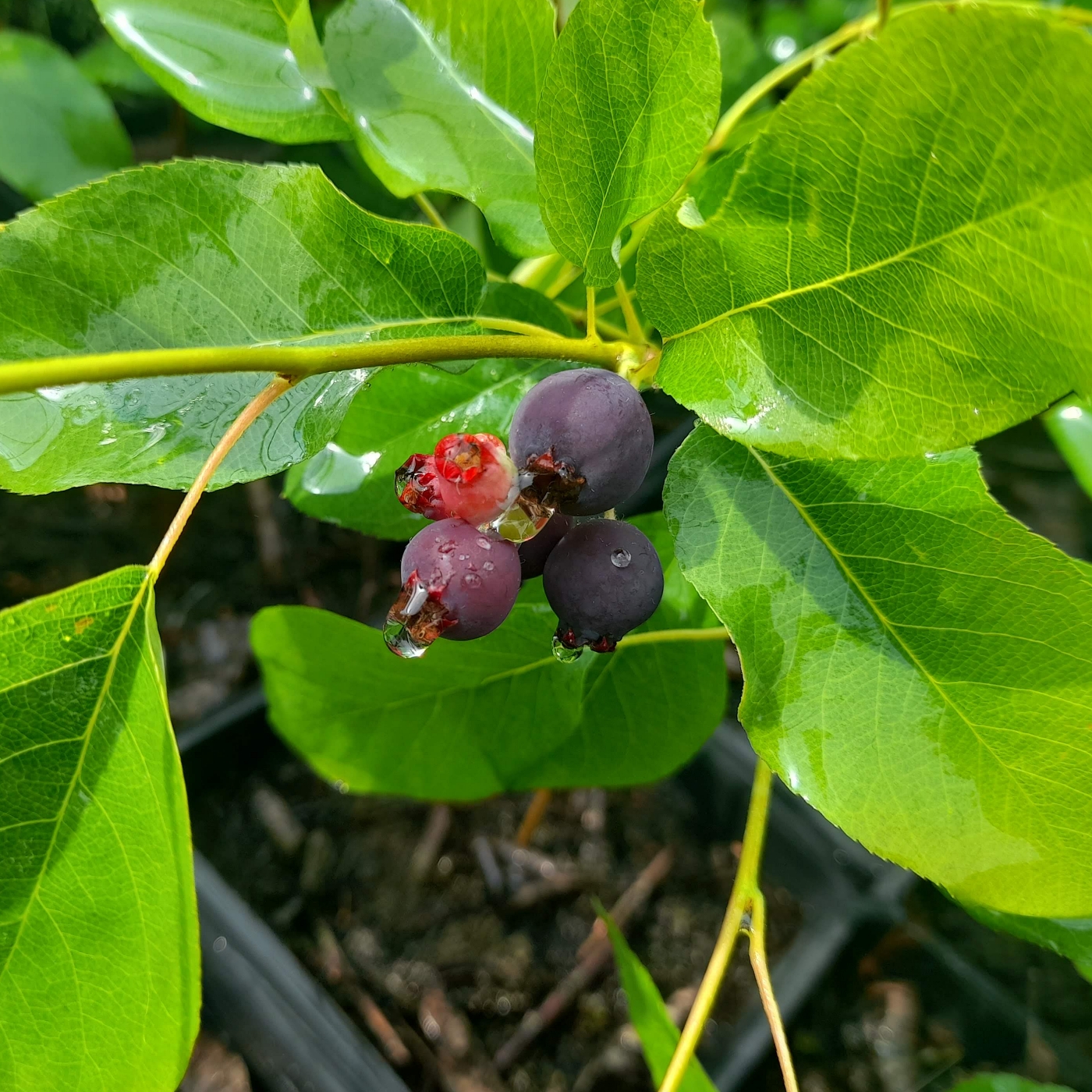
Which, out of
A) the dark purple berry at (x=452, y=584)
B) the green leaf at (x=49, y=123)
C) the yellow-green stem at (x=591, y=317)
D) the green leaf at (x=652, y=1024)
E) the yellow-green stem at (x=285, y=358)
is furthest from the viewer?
the green leaf at (x=49, y=123)

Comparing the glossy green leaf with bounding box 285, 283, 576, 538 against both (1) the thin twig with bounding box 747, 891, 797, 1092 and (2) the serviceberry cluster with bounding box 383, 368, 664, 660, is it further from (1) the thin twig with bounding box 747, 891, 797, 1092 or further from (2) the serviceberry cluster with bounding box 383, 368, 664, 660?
(1) the thin twig with bounding box 747, 891, 797, 1092

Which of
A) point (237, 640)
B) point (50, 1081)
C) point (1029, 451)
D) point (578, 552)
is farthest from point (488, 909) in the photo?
point (1029, 451)

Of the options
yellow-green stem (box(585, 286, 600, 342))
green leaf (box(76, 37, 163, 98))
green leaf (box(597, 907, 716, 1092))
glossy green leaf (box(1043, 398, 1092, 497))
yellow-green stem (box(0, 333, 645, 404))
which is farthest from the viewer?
green leaf (box(76, 37, 163, 98))

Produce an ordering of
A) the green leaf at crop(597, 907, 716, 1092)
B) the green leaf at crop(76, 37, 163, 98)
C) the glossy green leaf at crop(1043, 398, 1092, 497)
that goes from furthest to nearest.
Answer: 1. the green leaf at crop(76, 37, 163, 98)
2. the glossy green leaf at crop(1043, 398, 1092, 497)
3. the green leaf at crop(597, 907, 716, 1092)

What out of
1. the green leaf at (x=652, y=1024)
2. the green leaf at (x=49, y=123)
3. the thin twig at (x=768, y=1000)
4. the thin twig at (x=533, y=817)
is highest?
the green leaf at (x=49, y=123)

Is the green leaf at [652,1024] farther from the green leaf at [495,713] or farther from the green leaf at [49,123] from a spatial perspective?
the green leaf at [49,123]

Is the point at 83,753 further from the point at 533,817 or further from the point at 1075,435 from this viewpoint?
the point at 1075,435

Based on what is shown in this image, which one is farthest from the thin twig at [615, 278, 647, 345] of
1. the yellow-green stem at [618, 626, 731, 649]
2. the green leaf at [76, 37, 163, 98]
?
the green leaf at [76, 37, 163, 98]

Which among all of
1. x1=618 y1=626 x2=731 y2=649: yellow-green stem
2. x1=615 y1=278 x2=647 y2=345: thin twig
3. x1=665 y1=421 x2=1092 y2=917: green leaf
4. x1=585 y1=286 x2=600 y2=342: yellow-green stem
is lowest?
x1=618 y1=626 x2=731 y2=649: yellow-green stem

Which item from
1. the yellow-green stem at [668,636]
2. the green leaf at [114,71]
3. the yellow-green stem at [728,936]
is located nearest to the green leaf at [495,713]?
the yellow-green stem at [668,636]
